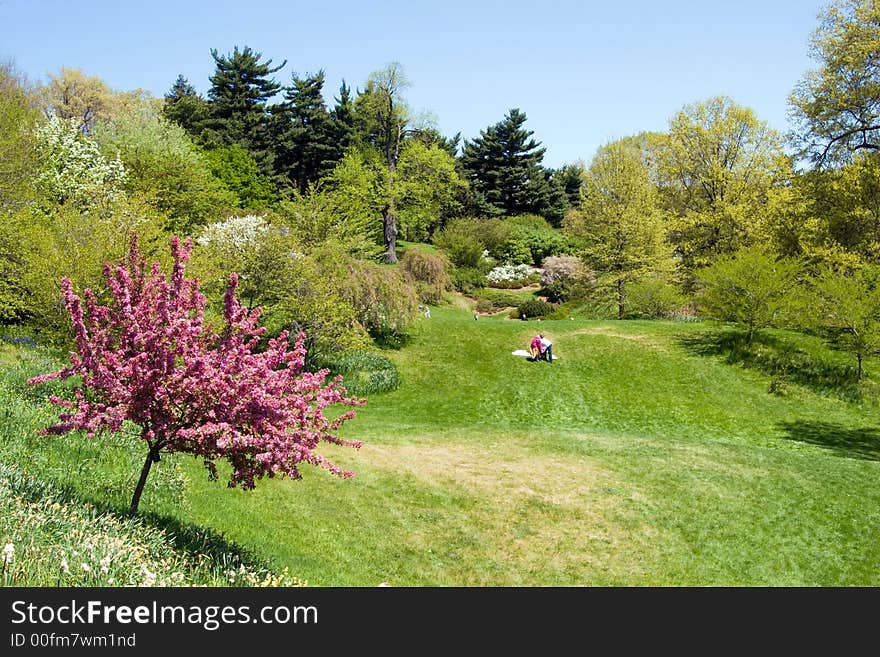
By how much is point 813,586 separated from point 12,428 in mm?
13330

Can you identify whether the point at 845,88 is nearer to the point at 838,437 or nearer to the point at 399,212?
the point at 838,437

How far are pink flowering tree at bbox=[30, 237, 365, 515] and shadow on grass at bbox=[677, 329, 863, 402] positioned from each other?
20747 mm

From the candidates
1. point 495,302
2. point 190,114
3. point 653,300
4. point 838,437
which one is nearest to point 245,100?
point 190,114

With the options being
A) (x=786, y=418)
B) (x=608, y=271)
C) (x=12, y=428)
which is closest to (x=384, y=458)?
(x=12, y=428)

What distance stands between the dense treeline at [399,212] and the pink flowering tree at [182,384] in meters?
9.58

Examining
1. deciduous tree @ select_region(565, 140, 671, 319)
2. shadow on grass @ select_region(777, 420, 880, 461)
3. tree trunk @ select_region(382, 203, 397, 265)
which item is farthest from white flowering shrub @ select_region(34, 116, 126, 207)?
shadow on grass @ select_region(777, 420, 880, 461)

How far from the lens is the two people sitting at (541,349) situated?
24.3 m

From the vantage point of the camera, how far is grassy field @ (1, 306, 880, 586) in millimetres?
9680

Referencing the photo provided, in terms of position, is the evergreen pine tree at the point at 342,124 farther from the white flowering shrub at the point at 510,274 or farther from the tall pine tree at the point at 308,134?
the white flowering shrub at the point at 510,274

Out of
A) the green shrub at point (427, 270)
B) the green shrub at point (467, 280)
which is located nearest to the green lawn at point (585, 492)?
the green shrub at point (427, 270)

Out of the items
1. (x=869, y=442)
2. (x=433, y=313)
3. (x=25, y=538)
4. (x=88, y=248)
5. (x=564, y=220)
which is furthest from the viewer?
(x=564, y=220)

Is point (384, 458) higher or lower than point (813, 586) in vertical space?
higher

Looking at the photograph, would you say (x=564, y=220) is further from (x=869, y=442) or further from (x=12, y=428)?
(x=12, y=428)
